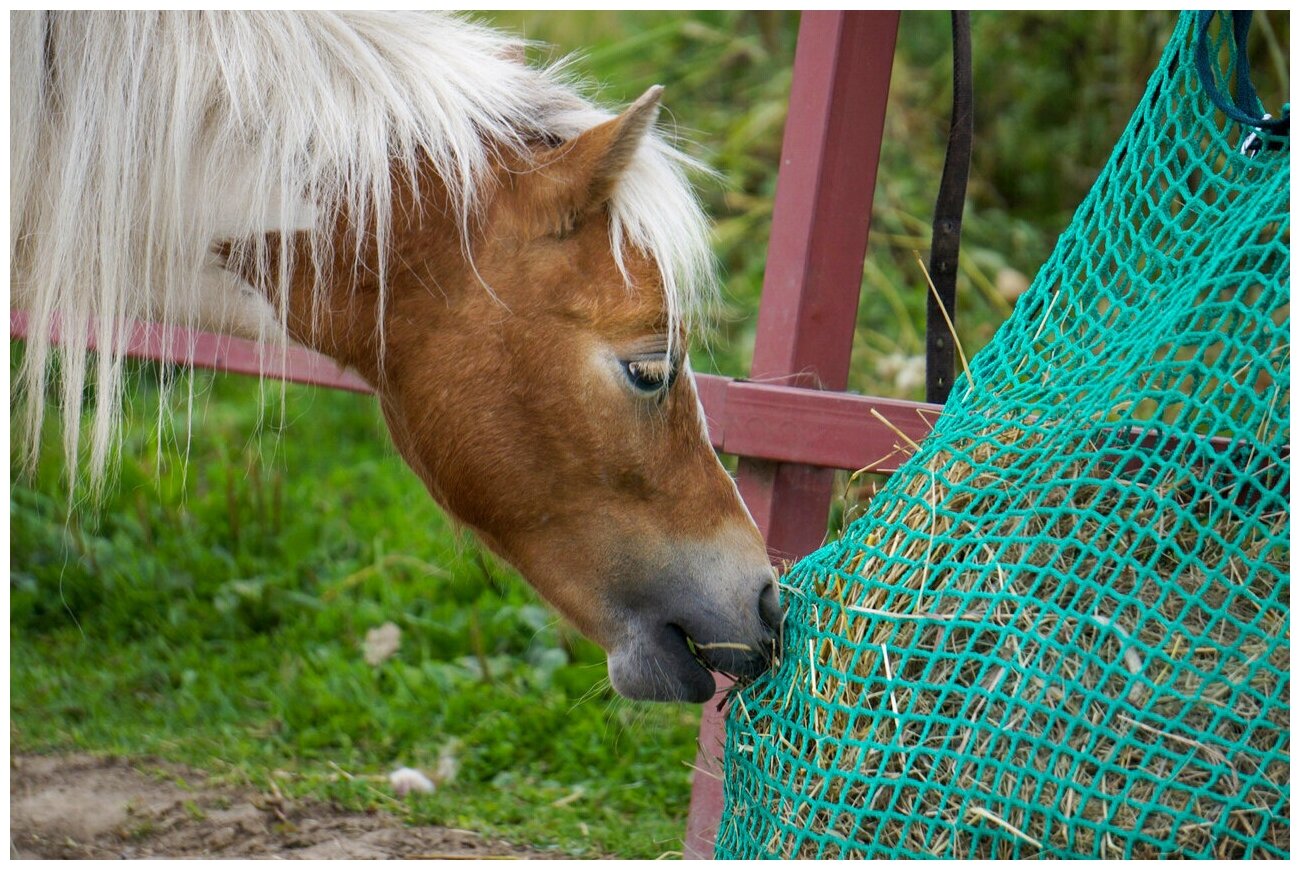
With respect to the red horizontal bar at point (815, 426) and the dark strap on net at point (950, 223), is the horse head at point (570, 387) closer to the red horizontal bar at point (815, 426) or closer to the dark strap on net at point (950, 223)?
the red horizontal bar at point (815, 426)

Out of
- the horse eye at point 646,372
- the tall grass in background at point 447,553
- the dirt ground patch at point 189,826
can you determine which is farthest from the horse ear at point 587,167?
the dirt ground patch at point 189,826

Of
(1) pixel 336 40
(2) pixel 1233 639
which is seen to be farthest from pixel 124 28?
(2) pixel 1233 639

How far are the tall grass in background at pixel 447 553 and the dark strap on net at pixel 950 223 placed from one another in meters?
0.55

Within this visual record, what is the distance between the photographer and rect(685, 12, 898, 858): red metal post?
2.59 metres

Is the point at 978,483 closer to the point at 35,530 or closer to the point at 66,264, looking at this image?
the point at 66,264

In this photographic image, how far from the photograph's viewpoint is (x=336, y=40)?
220 cm

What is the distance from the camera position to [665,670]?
220 cm

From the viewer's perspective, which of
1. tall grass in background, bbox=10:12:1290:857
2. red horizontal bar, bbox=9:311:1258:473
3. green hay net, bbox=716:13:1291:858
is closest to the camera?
green hay net, bbox=716:13:1291:858

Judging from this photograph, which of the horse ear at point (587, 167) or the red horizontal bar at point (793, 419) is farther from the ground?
the horse ear at point (587, 167)

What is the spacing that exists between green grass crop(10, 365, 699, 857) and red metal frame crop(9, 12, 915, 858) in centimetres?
57

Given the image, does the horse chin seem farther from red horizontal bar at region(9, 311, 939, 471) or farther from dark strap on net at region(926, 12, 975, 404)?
dark strap on net at region(926, 12, 975, 404)

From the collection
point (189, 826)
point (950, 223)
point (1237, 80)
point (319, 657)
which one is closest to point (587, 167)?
point (950, 223)

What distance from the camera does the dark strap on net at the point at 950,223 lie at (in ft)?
8.15

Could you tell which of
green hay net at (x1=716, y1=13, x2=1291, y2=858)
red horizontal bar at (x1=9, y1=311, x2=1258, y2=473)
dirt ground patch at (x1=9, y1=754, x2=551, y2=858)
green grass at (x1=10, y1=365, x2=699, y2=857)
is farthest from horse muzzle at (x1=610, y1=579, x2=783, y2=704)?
dirt ground patch at (x1=9, y1=754, x2=551, y2=858)
